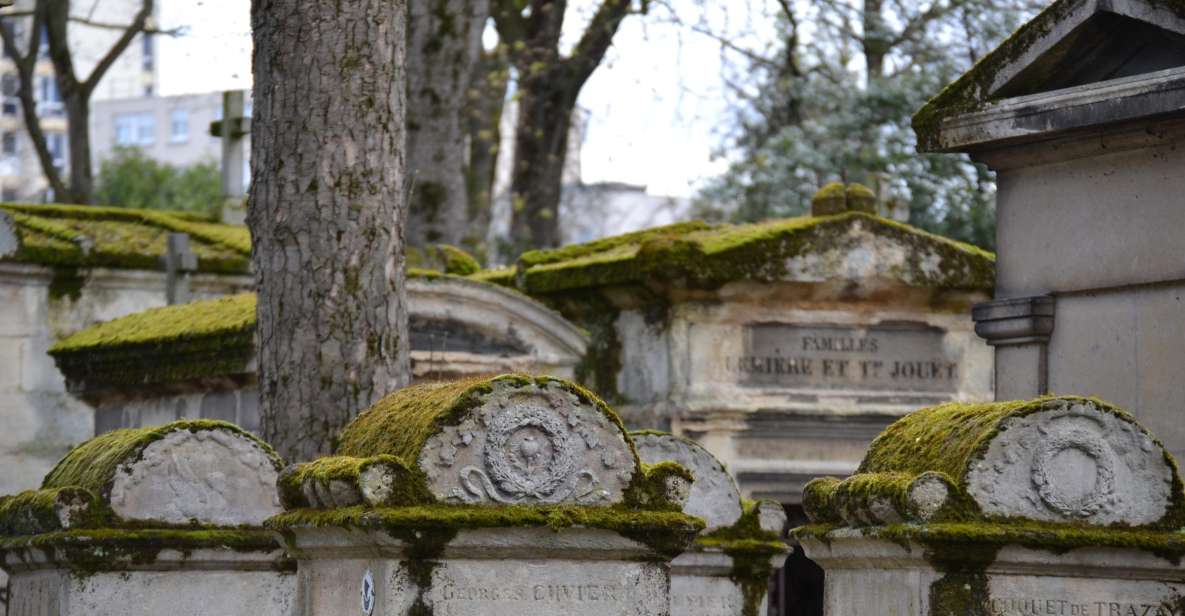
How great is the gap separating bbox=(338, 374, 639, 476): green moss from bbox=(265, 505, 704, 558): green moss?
0.17 metres

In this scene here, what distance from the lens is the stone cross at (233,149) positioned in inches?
598

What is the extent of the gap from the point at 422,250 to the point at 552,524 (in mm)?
9825

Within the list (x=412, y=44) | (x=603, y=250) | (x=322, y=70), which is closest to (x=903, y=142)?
(x=412, y=44)

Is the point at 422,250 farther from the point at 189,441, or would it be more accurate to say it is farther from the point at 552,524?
the point at 552,524

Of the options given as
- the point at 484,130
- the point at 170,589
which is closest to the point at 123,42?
the point at 484,130

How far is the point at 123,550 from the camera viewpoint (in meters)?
7.48

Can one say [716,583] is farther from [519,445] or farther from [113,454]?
[519,445]

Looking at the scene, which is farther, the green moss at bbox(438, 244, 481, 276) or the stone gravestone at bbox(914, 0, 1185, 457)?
the green moss at bbox(438, 244, 481, 276)

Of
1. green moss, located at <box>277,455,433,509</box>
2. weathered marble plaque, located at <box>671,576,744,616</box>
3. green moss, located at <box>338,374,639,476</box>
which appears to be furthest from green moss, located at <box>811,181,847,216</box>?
green moss, located at <box>277,455,433,509</box>

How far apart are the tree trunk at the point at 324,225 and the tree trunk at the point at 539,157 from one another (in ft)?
41.3

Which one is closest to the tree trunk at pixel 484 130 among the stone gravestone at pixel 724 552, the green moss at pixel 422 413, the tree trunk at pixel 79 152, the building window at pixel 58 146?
the tree trunk at pixel 79 152

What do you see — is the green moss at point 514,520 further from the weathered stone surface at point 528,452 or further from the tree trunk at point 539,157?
the tree trunk at point 539,157

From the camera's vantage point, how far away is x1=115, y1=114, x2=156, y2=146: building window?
225 feet

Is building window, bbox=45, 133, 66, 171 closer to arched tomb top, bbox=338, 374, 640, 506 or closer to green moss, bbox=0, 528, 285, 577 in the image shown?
green moss, bbox=0, 528, 285, 577
